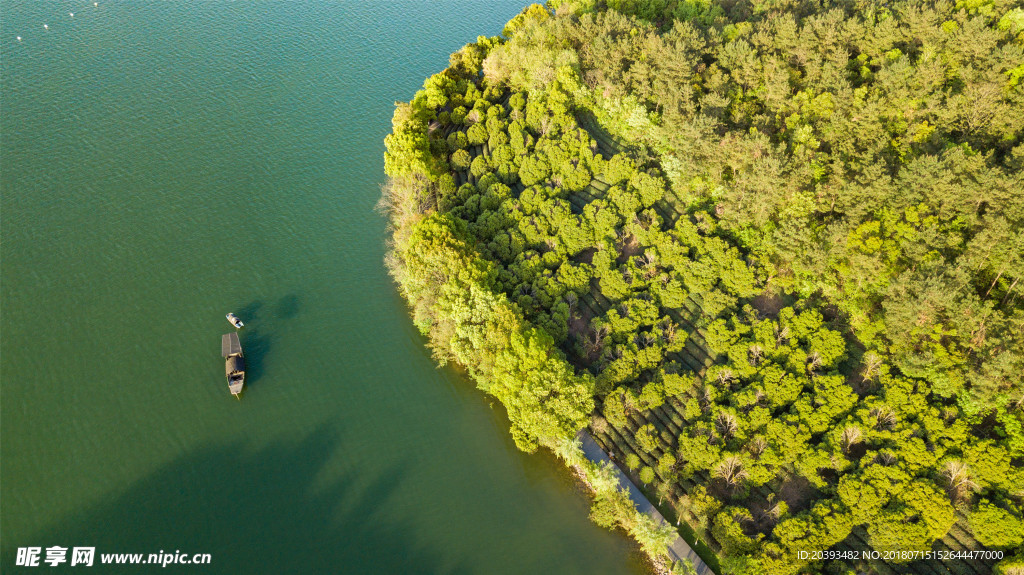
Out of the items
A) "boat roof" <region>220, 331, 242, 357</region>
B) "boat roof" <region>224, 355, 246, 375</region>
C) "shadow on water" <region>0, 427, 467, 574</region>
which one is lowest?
"shadow on water" <region>0, 427, 467, 574</region>

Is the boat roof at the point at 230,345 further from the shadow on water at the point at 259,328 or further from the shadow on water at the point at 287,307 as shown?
the shadow on water at the point at 287,307

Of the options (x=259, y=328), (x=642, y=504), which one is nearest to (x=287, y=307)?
(x=259, y=328)

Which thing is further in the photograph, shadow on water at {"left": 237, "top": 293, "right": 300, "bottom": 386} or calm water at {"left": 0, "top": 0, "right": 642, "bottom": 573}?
shadow on water at {"left": 237, "top": 293, "right": 300, "bottom": 386}

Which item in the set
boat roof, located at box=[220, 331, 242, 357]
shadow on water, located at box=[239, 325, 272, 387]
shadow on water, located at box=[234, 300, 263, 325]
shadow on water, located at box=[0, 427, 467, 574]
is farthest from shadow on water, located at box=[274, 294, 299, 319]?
shadow on water, located at box=[0, 427, 467, 574]

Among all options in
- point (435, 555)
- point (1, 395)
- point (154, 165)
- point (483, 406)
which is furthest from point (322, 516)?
point (154, 165)

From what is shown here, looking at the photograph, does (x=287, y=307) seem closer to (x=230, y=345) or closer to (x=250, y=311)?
(x=250, y=311)

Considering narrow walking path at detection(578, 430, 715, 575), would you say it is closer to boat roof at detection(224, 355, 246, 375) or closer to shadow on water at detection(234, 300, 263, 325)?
boat roof at detection(224, 355, 246, 375)

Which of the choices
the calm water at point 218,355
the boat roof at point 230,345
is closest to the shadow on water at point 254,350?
the calm water at point 218,355
